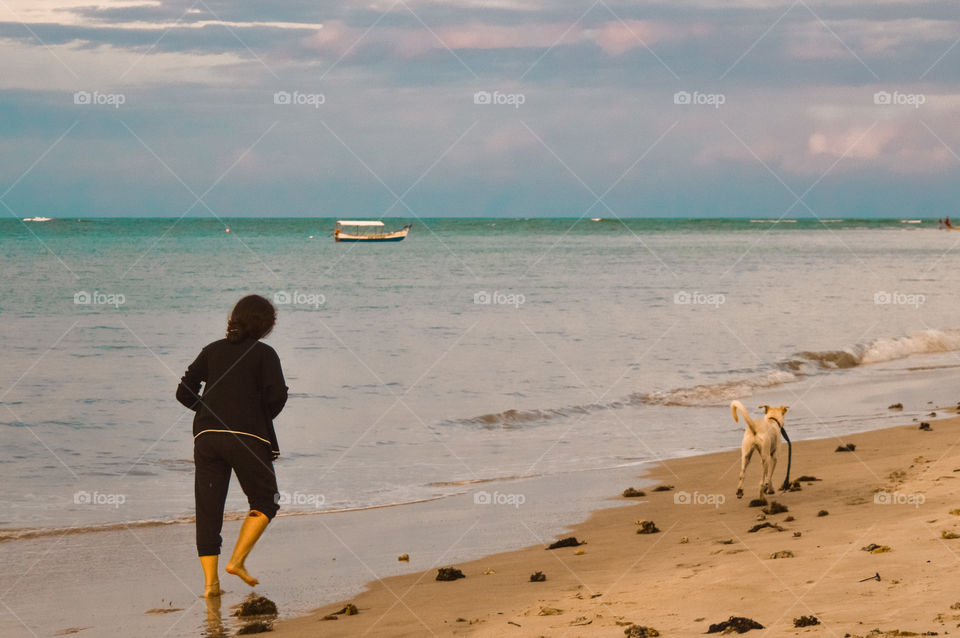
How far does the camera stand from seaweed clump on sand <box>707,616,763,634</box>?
4.88 meters

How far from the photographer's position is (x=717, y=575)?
19.9 ft

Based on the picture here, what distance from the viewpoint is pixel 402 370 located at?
1795 centimetres

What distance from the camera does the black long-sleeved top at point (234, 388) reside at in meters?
6.01

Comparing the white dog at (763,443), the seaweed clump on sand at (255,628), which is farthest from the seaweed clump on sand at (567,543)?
the seaweed clump on sand at (255,628)

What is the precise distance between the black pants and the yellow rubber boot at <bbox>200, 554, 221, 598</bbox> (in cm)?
5

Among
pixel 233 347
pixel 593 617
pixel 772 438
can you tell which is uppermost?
pixel 233 347

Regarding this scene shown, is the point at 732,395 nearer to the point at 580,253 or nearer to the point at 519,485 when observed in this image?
the point at 519,485

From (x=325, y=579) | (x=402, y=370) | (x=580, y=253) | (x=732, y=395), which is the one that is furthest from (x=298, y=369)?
(x=580, y=253)

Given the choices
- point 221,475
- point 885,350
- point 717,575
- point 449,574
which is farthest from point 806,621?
point 885,350

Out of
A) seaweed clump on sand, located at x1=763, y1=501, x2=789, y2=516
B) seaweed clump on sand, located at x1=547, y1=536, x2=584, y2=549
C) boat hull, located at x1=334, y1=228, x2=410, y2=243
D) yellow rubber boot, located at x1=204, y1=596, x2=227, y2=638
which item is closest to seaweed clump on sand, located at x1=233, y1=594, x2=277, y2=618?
yellow rubber boot, located at x1=204, y1=596, x2=227, y2=638

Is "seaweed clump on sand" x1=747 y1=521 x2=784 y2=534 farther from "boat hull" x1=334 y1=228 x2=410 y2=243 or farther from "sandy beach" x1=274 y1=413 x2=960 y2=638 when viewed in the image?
"boat hull" x1=334 y1=228 x2=410 y2=243

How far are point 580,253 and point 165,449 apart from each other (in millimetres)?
53888

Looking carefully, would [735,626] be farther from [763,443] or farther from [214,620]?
[763,443]

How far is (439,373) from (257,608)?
11498 mm
